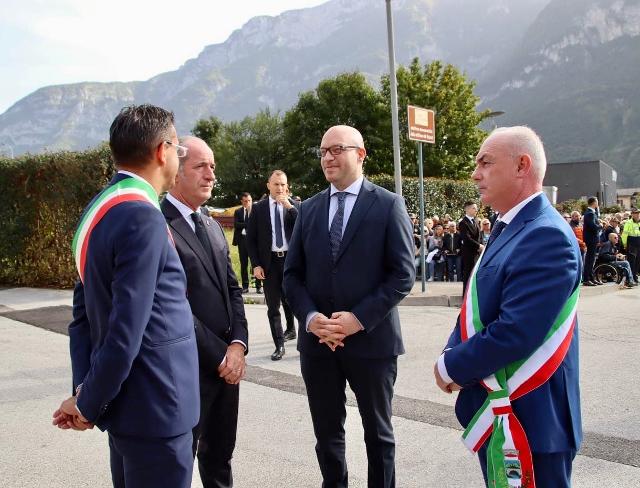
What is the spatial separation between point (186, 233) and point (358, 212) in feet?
3.18

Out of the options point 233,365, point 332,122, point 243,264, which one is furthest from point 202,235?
point 332,122

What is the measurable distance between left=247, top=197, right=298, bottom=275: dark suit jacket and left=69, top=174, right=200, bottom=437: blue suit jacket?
210 inches

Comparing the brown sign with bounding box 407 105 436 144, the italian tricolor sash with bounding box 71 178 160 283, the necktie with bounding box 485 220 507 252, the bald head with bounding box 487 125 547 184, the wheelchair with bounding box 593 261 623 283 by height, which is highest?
the brown sign with bounding box 407 105 436 144

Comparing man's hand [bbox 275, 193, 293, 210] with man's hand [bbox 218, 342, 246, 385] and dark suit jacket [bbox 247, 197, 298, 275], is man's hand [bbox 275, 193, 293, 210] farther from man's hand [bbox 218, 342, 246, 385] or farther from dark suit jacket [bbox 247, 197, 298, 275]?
man's hand [bbox 218, 342, 246, 385]

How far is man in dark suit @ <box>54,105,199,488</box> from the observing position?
198 cm

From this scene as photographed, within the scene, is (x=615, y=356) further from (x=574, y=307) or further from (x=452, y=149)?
(x=452, y=149)

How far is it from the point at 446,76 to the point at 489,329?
39829 mm

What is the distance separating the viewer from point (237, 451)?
4254 mm

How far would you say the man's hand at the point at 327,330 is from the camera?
314 centimetres

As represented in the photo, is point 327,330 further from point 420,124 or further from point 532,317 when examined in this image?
point 420,124

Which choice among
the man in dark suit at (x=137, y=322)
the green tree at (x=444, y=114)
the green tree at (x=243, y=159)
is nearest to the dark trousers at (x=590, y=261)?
the man in dark suit at (x=137, y=322)

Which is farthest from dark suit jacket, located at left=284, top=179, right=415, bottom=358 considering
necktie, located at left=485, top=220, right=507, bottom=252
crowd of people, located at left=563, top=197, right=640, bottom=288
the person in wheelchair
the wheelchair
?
the wheelchair

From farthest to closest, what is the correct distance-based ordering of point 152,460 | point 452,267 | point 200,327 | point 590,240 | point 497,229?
1. point 452,267
2. point 590,240
3. point 200,327
4. point 497,229
5. point 152,460

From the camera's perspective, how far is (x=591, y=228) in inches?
584
